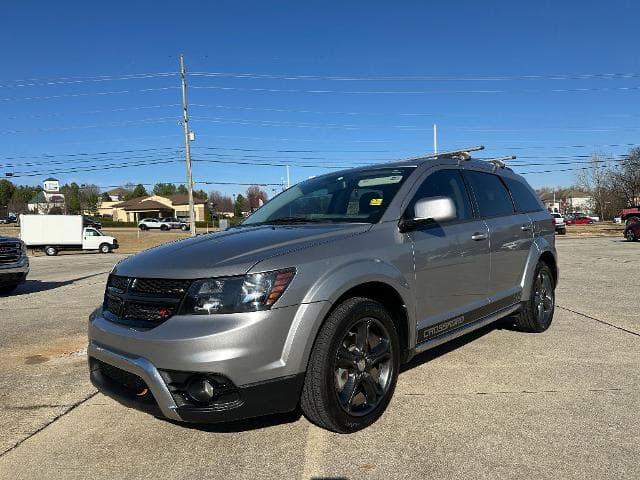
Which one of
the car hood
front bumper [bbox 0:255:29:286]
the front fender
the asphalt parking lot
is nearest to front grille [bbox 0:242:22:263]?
front bumper [bbox 0:255:29:286]

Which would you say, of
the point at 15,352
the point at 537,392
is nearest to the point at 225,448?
the point at 537,392

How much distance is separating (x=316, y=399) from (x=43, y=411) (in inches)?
86.7

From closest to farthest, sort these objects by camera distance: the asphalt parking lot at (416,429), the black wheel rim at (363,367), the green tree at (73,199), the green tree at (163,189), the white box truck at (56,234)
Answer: the asphalt parking lot at (416,429), the black wheel rim at (363,367), the white box truck at (56,234), the green tree at (73,199), the green tree at (163,189)

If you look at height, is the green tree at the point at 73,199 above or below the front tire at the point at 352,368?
above

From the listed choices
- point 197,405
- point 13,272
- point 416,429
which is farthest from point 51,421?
point 13,272

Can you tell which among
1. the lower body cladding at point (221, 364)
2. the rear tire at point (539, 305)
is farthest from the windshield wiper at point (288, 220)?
the rear tire at point (539, 305)

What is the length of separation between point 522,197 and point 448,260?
2.10 m

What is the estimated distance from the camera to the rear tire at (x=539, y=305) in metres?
5.22

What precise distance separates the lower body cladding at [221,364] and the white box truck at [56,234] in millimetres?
33333

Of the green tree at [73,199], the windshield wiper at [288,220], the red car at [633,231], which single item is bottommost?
the red car at [633,231]

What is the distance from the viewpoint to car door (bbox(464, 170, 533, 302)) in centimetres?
454

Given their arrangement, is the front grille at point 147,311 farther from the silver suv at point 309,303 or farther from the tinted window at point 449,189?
the tinted window at point 449,189

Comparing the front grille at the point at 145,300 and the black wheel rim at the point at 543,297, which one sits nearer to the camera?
the front grille at the point at 145,300

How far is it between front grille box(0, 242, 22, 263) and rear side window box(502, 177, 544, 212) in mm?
9337
